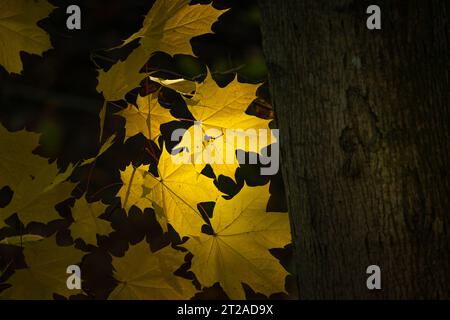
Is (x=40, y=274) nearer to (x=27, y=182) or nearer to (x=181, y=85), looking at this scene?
(x=27, y=182)

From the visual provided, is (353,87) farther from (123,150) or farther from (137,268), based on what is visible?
(123,150)

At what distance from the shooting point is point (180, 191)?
98 centimetres

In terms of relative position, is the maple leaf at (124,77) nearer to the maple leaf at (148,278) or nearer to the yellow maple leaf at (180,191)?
the yellow maple leaf at (180,191)

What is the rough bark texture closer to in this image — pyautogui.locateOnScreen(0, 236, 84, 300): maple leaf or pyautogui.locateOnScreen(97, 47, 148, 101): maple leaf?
pyautogui.locateOnScreen(97, 47, 148, 101): maple leaf

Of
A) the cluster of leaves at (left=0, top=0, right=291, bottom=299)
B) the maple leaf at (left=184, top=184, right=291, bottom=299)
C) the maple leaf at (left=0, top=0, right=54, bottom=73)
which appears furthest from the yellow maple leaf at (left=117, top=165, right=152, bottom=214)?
the maple leaf at (left=0, top=0, right=54, bottom=73)

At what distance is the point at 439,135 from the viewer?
0.80 meters

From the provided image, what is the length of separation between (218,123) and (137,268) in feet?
0.93

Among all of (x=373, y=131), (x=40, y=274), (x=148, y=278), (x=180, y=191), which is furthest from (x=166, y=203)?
(x=373, y=131)

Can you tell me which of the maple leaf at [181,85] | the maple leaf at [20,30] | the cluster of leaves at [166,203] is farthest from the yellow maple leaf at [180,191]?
the maple leaf at [20,30]

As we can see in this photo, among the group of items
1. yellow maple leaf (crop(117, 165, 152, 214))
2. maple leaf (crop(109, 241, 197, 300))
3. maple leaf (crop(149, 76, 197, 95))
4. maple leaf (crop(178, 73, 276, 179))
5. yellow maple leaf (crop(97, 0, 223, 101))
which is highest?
yellow maple leaf (crop(97, 0, 223, 101))

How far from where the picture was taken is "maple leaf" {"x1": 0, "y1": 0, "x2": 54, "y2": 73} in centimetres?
97
